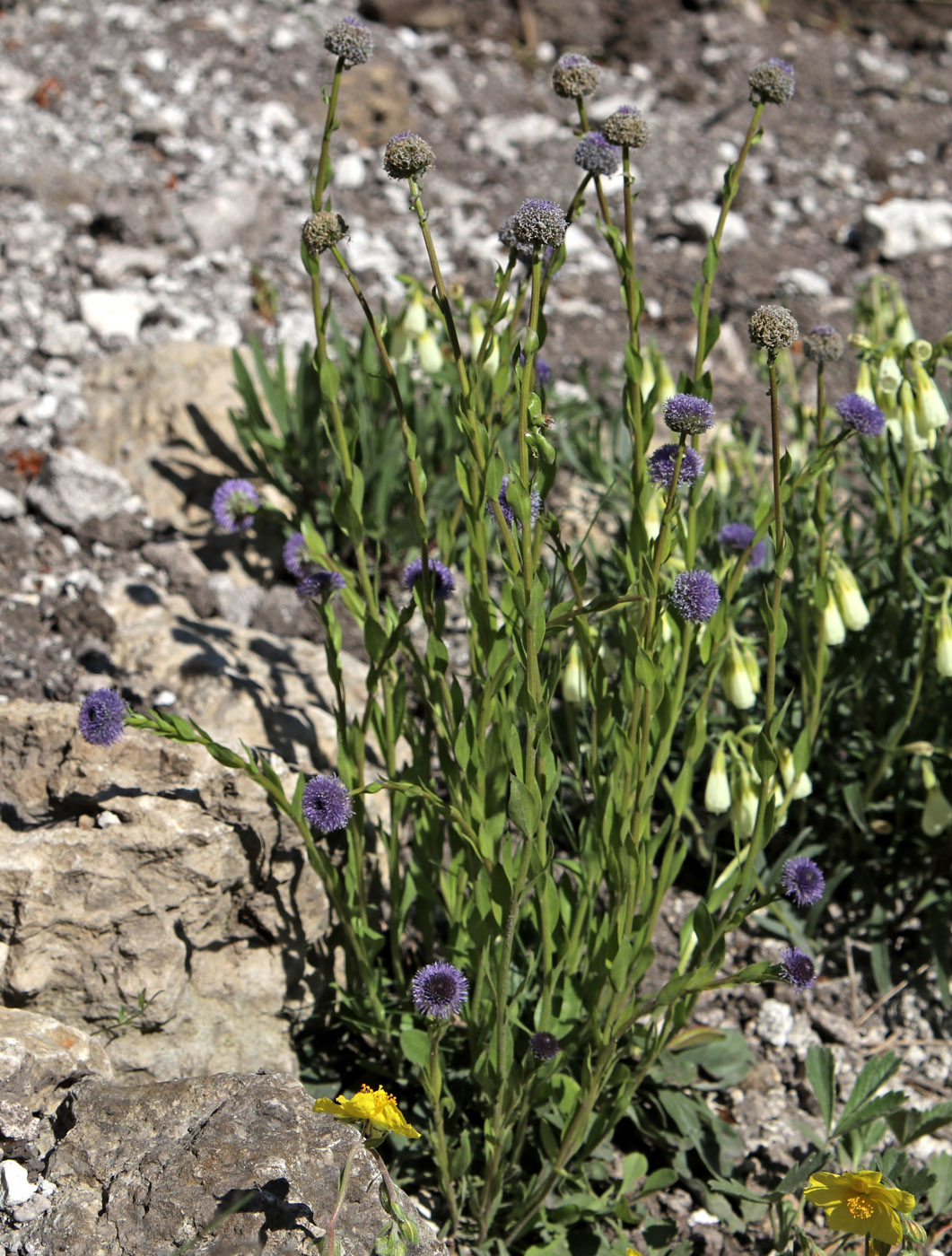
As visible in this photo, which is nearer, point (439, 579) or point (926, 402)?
point (439, 579)

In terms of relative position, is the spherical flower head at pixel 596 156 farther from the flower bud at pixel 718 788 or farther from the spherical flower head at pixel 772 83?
the flower bud at pixel 718 788

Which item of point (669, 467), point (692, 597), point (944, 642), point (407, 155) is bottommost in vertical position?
point (944, 642)

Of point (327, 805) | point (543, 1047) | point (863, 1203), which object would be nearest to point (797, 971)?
point (863, 1203)

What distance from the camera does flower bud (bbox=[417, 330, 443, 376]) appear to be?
279 cm

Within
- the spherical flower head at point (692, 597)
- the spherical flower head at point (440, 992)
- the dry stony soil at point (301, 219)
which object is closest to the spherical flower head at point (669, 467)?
the spherical flower head at point (692, 597)

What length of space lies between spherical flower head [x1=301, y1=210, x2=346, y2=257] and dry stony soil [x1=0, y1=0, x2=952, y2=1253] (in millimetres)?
1184

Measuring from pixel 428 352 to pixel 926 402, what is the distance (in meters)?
1.19

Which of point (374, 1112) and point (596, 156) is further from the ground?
point (596, 156)

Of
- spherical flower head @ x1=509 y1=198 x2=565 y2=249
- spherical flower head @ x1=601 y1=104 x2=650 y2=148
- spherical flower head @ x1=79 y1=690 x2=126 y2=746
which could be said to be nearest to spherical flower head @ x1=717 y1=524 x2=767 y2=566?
spherical flower head @ x1=601 y1=104 x2=650 y2=148

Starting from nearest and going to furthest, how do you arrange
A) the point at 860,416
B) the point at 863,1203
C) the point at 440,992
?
the point at 863,1203
the point at 440,992
the point at 860,416

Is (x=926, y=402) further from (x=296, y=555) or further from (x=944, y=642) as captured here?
(x=296, y=555)

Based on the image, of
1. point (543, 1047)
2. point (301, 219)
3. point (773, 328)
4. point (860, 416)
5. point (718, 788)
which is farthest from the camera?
point (301, 219)

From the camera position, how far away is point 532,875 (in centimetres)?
170

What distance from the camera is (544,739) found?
5.65ft
